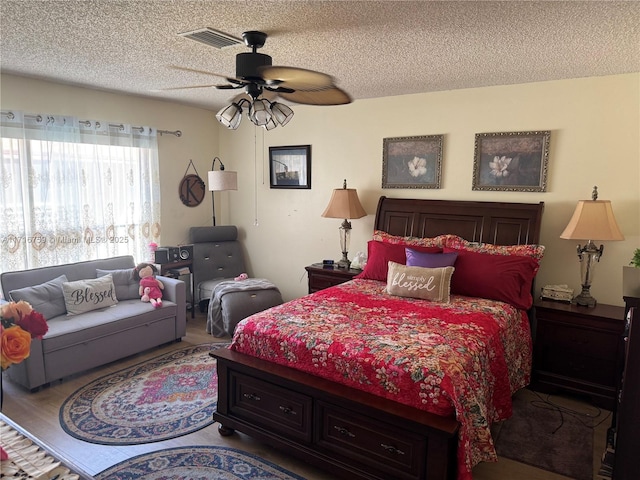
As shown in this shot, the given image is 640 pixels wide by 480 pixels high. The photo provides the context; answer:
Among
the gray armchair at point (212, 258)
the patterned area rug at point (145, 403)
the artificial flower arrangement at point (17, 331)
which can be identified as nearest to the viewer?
the artificial flower arrangement at point (17, 331)

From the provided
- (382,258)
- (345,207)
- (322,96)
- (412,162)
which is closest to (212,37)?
(322,96)

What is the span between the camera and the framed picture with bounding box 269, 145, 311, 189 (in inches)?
195

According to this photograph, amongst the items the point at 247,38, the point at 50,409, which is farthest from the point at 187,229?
the point at 247,38

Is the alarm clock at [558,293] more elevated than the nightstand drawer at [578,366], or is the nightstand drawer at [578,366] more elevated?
Answer: the alarm clock at [558,293]

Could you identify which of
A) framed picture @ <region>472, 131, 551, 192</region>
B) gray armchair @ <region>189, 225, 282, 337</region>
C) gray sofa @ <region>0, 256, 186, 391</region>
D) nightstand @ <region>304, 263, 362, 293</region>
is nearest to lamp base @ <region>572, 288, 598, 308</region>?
framed picture @ <region>472, 131, 551, 192</region>

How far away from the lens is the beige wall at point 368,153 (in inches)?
134

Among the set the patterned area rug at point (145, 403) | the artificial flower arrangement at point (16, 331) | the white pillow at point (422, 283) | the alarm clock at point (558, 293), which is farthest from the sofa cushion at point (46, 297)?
the alarm clock at point (558, 293)

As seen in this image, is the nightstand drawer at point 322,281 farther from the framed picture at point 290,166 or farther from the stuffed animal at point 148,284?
the stuffed animal at point 148,284

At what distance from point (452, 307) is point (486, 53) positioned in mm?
1771

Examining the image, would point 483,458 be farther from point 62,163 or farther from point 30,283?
point 62,163

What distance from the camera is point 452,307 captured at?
3.05 m

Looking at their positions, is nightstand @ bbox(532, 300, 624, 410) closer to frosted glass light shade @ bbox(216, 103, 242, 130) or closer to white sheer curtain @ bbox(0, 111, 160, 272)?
frosted glass light shade @ bbox(216, 103, 242, 130)

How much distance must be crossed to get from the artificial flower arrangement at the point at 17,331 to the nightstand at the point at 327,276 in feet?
10.3

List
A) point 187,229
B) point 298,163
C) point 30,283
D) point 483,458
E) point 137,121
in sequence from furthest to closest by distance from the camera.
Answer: point 187,229
point 298,163
point 137,121
point 30,283
point 483,458
